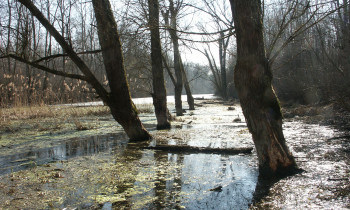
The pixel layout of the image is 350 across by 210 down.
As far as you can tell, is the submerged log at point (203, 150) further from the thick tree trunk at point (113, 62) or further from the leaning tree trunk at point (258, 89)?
the leaning tree trunk at point (258, 89)

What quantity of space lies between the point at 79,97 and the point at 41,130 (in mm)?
3667

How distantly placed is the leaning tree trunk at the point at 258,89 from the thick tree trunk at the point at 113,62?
258 cm

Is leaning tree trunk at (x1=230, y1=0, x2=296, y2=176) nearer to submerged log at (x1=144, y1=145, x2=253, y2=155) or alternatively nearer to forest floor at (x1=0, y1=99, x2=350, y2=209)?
forest floor at (x1=0, y1=99, x2=350, y2=209)

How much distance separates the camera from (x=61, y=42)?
15.5ft

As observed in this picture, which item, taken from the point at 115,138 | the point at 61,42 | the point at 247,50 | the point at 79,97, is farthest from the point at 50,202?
the point at 79,97

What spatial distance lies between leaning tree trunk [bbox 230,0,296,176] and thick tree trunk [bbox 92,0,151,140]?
258cm

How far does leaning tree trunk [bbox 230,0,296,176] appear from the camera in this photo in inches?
124

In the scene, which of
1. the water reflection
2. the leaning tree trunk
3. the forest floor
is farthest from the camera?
the water reflection

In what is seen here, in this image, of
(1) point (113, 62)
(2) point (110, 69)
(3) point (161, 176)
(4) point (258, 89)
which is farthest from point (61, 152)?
(4) point (258, 89)

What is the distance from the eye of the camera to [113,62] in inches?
206

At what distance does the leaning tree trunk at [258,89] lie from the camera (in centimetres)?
315

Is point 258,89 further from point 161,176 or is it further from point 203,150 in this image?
point 203,150

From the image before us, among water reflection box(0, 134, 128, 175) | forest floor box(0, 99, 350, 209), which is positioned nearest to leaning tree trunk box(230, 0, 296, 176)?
forest floor box(0, 99, 350, 209)

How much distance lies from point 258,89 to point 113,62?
2.98m
